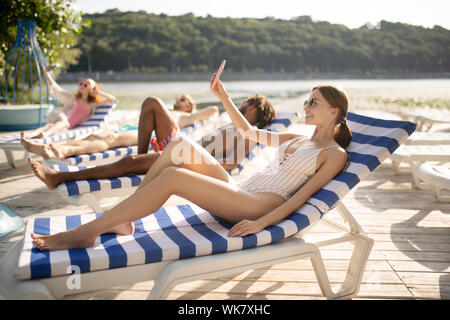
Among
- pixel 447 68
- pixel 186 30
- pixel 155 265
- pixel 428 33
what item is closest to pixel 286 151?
pixel 155 265

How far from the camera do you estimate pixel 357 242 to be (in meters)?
2.01

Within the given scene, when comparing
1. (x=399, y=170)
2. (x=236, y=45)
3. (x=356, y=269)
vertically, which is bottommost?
(x=356, y=269)

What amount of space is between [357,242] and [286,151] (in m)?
0.69

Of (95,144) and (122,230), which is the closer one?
(122,230)

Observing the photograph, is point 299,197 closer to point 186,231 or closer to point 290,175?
point 290,175

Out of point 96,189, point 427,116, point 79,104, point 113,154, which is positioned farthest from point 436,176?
point 79,104

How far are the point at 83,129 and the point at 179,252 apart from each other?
3429mm

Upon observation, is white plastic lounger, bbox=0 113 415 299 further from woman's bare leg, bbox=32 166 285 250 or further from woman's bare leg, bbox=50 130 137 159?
woman's bare leg, bbox=50 130 137 159

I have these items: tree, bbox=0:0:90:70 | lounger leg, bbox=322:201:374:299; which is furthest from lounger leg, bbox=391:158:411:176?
tree, bbox=0:0:90:70

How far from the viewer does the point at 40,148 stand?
354 centimetres

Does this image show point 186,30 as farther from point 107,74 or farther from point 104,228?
point 104,228

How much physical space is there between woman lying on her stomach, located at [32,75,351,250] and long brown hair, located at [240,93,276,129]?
1.08 metres

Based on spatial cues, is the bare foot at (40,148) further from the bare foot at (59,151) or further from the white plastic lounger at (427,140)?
the white plastic lounger at (427,140)

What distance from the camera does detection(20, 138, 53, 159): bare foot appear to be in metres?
3.43
